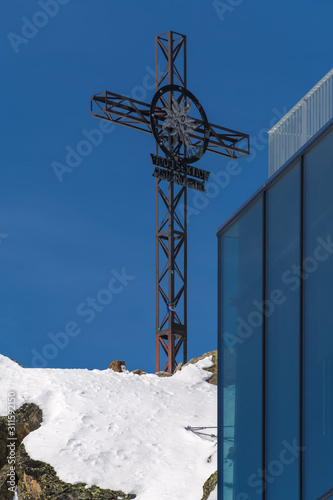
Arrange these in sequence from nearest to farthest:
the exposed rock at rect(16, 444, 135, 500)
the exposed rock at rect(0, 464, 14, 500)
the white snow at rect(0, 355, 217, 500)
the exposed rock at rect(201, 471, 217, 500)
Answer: the exposed rock at rect(201, 471, 217, 500)
the exposed rock at rect(16, 444, 135, 500)
the white snow at rect(0, 355, 217, 500)
the exposed rock at rect(0, 464, 14, 500)

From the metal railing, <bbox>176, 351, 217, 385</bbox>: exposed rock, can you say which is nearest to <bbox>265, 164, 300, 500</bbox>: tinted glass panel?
the metal railing

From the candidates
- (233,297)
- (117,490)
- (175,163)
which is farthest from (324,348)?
(175,163)

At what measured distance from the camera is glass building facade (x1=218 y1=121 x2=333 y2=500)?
1536cm

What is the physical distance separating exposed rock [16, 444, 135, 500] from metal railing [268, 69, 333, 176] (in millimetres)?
13695

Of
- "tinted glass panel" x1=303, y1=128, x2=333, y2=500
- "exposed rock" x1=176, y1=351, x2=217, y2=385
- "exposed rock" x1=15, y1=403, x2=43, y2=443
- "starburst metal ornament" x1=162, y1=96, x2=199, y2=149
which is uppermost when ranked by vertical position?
"starburst metal ornament" x1=162, y1=96, x2=199, y2=149

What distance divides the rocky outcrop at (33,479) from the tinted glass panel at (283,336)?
1342 cm

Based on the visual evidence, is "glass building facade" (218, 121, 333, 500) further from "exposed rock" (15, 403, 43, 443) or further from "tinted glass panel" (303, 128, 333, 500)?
"exposed rock" (15, 403, 43, 443)

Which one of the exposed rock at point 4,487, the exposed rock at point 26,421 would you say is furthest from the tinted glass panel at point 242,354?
the exposed rock at point 26,421

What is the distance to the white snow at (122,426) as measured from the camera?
30016mm

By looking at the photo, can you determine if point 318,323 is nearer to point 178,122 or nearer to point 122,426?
point 122,426

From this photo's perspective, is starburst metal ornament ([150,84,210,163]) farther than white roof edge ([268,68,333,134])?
Yes

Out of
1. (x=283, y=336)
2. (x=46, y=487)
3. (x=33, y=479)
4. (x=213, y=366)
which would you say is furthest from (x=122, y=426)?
(x=283, y=336)

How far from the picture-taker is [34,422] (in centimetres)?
3316

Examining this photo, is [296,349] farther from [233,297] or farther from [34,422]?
[34,422]
